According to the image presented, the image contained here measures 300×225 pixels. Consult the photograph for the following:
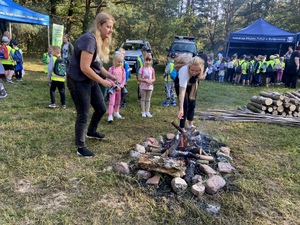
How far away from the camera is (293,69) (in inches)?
419

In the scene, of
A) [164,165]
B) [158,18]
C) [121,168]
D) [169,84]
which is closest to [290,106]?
[169,84]

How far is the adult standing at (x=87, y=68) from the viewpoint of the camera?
286 cm

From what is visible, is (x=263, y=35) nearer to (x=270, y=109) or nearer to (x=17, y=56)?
(x=270, y=109)

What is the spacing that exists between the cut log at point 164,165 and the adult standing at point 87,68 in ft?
3.05

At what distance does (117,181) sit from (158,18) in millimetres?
17201

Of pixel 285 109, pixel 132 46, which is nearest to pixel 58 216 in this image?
pixel 285 109

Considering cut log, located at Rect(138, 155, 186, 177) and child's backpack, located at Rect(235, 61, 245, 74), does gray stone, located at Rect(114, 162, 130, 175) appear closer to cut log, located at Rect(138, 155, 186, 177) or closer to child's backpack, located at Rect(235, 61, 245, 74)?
cut log, located at Rect(138, 155, 186, 177)

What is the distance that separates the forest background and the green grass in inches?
504

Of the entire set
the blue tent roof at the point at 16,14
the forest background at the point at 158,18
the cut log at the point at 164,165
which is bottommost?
the cut log at the point at 164,165

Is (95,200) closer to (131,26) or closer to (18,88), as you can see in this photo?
(18,88)

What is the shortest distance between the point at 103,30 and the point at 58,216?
215cm

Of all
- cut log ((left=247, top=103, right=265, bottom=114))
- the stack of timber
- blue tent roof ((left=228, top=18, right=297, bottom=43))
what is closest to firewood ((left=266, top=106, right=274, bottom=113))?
the stack of timber

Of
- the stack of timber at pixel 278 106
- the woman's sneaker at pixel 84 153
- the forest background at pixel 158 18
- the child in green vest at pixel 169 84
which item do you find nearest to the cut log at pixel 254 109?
the stack of timber at pixel 278 106

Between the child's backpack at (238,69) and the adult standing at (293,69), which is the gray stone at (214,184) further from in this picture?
the child's backpack at (238,69)
